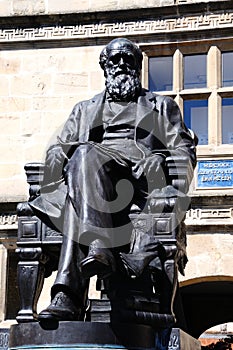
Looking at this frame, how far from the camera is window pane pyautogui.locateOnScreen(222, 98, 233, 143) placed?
30.7 ft

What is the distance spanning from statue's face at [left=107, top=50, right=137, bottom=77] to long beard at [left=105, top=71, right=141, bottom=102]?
2 cm

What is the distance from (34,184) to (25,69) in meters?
5.05

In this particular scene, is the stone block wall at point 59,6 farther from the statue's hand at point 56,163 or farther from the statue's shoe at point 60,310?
the statue's shoe at point 60,310

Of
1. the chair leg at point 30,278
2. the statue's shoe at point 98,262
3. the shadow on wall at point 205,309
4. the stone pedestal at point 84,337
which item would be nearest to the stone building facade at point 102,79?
the shadow on wall at point 205,309

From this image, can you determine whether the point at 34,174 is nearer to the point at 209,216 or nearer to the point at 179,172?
the point at 179,172

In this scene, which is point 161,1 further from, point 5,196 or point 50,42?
point 5,196

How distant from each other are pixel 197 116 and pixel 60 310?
18.1 ft

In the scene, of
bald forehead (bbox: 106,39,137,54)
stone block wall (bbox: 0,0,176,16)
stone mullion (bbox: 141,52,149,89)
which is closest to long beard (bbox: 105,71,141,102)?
bald forehead (bbox: 106,39,137,54)

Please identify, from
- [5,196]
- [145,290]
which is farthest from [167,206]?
[5,196]

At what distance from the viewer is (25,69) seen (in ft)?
32.0

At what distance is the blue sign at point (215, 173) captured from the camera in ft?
29.9

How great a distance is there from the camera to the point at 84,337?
4.21 m

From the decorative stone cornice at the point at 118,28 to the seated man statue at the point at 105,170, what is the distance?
4416 mm

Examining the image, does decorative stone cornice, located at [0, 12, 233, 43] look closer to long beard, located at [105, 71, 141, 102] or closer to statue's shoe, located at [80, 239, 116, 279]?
long beard, located at [105, 71, 141, 102]
